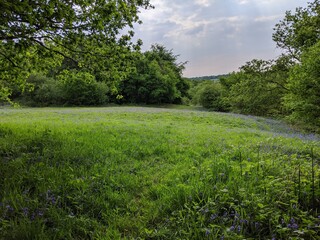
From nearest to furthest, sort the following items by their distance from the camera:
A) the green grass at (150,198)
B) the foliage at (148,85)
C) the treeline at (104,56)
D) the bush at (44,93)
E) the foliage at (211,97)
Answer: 1. the green grass at (150,198)
2. the treeline at (104,56)
3. the bush at (44,93)
4. the foliage at (211,97)
5. the foliage at (148,85)

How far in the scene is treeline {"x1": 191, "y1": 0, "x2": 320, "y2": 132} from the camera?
12984 millimetres

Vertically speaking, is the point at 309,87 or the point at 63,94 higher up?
the point at 63,94

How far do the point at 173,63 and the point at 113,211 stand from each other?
2818 inches

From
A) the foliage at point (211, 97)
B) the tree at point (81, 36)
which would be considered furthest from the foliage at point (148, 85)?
the tree at point (81, 36)

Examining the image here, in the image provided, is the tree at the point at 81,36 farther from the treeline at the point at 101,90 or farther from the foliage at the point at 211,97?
the foliage at the point at 211,97

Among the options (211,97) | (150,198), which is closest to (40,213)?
(150,198)

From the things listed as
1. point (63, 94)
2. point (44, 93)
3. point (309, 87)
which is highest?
point (44, 93)

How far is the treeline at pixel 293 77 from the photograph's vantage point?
1298 centimetres

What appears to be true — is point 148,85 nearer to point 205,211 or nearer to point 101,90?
point 101,90

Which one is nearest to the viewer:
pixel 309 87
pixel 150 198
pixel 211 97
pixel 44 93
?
pixel 150 198

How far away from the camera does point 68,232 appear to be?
3.06 meters

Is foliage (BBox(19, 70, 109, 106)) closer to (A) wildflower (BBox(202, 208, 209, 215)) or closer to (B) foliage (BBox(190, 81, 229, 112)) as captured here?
(B) foliage (BBox(190, 81, 229, 112))

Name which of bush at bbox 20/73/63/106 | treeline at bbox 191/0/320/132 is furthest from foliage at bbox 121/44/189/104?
treeline at bbox 191/0/320/132

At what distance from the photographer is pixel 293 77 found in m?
14.5
